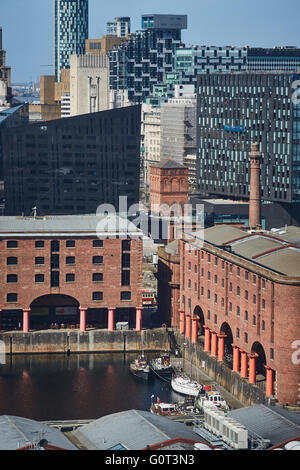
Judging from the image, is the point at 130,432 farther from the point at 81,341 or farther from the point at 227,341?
the point at 81,341

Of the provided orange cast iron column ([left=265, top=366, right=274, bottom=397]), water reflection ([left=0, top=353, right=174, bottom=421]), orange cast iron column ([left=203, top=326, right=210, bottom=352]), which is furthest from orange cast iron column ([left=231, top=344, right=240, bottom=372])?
orange cast iron column ([left=265, top=366, right=274, bottom=397])

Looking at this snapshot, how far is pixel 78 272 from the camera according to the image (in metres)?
127

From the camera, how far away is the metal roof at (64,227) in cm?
12650

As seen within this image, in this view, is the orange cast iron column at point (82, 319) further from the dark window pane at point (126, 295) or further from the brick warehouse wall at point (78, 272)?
the dark window pane at point (126, 295)

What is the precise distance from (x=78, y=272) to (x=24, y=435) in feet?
186

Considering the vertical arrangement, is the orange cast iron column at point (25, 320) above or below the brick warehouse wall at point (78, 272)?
below

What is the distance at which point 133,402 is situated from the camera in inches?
4178

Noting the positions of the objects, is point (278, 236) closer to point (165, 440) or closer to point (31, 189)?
point (165, 440)

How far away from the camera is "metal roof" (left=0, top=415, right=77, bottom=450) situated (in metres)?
69.2

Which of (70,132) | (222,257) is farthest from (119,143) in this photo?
(222,257)

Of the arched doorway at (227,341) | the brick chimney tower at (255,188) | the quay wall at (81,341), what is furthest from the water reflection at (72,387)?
the brick chimney tower at (255,188)

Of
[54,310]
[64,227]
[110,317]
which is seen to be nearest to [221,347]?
[110,317]

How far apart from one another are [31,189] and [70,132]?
33.4ft

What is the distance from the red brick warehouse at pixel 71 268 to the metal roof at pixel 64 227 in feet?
0.33
